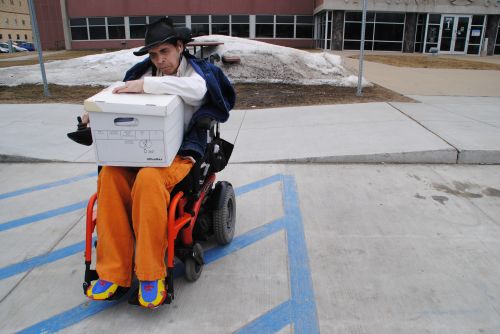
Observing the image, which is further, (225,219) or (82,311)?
(225,219)

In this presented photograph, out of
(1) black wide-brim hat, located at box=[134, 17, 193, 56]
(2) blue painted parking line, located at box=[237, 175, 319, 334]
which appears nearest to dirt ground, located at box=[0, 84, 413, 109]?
(2) blue painted parking line, located at box=[237, 175, 319, 334]

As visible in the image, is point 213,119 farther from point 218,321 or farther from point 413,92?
point 413,92

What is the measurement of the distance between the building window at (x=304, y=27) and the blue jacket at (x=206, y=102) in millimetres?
33526

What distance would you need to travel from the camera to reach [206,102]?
9.34 ft

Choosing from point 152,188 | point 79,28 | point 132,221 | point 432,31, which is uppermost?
point 79,28

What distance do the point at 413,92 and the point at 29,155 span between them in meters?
8.33

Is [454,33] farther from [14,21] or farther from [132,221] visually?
[14,21]

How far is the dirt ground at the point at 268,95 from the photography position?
8.66 m

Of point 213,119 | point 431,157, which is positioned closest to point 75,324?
point 213,119

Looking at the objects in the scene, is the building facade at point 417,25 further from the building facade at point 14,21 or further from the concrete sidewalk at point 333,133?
the building facade at point 14,21

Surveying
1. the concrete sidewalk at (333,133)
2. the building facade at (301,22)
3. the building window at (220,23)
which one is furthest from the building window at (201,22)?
the concrete sidewalk at (333,133)

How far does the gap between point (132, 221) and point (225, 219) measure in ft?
2.54

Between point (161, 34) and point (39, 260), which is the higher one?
point (161, 34)

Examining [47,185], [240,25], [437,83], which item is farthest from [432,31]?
[47,185]
